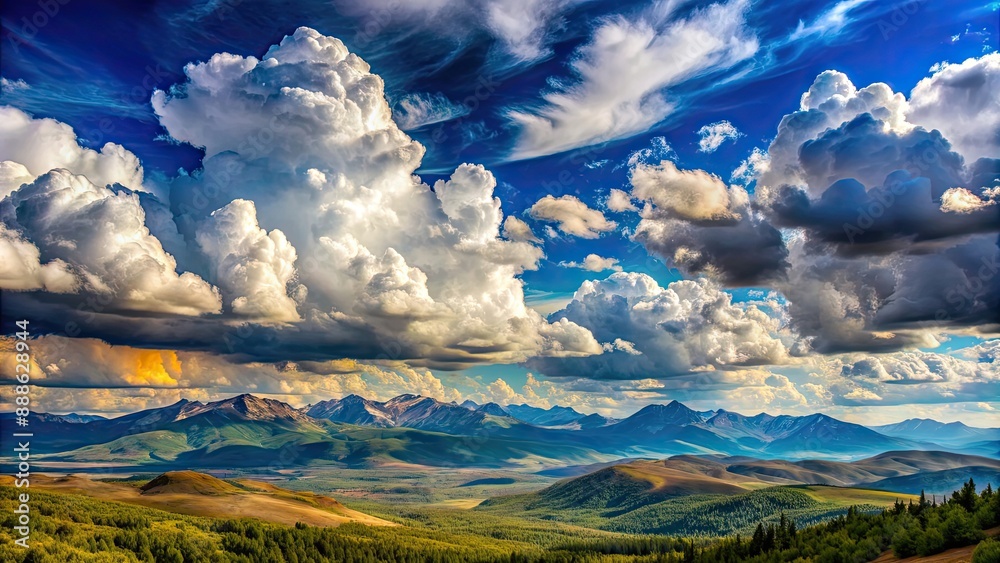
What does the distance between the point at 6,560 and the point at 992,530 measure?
237270mm

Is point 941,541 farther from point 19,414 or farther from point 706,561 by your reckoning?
point 19,414

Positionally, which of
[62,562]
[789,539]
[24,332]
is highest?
[24,332]

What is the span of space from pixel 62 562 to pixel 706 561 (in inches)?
8033

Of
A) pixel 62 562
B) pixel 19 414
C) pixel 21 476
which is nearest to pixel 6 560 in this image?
pixel 62 562

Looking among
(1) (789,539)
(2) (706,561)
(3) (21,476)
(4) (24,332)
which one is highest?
(4) (24,332)

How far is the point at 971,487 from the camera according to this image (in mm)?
98625

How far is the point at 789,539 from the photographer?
139500mm

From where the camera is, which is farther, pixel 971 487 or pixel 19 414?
pixel 19 414

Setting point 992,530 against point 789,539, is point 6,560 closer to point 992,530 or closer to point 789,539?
point 789,539

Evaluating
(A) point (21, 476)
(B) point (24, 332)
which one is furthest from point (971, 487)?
(A) point (21, 476)

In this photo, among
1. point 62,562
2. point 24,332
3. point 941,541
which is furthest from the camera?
point 62,562

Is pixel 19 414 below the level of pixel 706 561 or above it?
above

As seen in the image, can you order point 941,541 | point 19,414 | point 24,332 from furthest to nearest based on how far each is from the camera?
point 19,414 → point 24,332 → point 941,541

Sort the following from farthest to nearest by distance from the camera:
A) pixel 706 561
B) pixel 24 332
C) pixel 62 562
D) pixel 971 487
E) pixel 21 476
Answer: pixel 62 562, pixel 706 561, pixel 21 476, pixel 24 332, pixel 971 487
